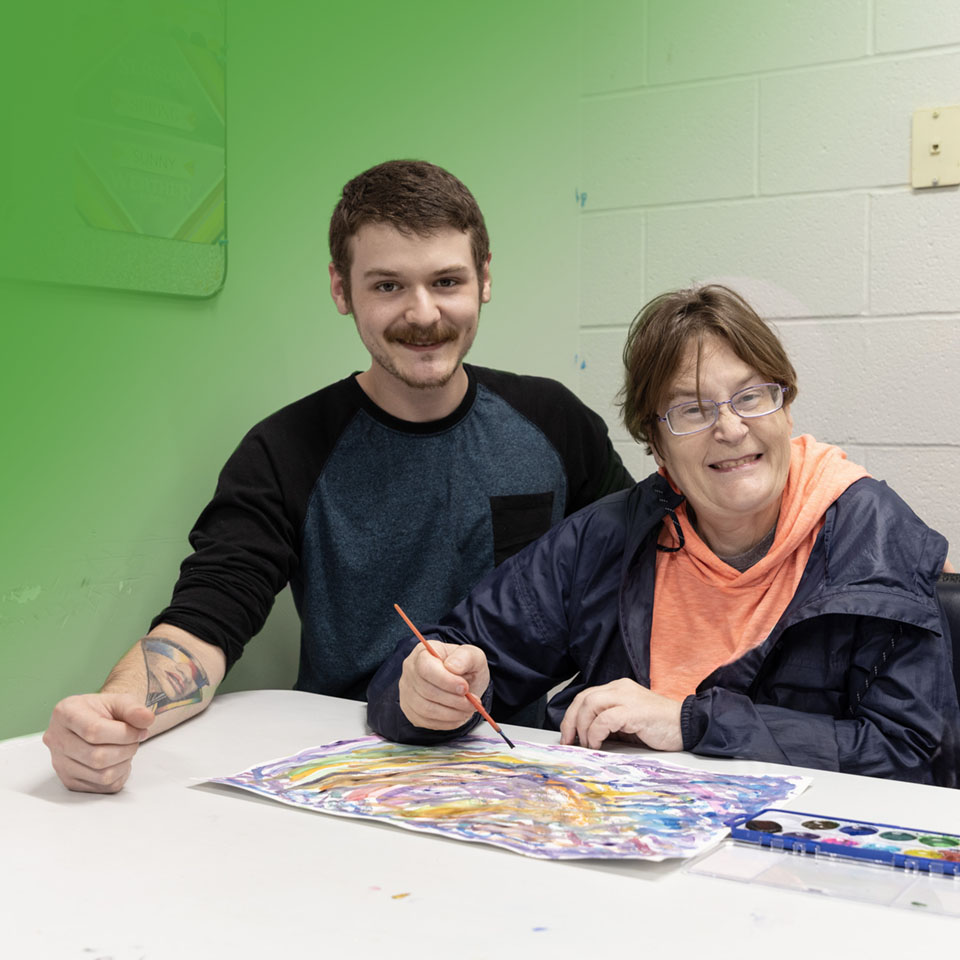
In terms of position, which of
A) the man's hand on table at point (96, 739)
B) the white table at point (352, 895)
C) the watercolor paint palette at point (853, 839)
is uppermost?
the man's hand on table at point (96, 739)

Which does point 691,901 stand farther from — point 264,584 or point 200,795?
point 264,584

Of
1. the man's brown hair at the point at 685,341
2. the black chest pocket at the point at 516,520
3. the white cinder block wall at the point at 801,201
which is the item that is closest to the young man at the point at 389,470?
the black chest pocket at the point at 516,520

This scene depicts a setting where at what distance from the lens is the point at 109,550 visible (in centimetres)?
150

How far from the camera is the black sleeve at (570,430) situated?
5.89ft

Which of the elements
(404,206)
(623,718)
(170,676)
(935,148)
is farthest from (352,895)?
(935,148)

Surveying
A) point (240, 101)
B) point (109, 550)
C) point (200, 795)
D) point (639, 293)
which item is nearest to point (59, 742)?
point (200, 795)

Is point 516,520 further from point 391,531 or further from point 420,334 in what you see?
point 420,334

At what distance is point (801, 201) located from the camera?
2268mm

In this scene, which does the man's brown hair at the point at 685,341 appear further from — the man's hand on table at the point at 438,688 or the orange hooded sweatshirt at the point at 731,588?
the man's hand on table at the point at 438,688

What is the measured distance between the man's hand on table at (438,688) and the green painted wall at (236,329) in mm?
512

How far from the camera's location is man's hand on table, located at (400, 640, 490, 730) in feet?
3.82

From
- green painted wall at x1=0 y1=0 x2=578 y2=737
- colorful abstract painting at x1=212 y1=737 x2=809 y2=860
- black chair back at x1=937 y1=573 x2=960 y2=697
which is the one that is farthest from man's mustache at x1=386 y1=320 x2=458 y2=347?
black chair back at x1=937 y1=573 x2=960 y2=697

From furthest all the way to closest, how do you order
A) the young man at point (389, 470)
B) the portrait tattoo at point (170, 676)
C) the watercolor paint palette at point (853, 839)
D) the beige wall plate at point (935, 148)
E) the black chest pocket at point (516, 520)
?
the beige wall plate at point (935, 148)
the black chest pocket at point (516, 520)
the young man at point (389, 470)
the portrait tattoo at point (170, 676)
the watercolor paint palette at point (853, 839)

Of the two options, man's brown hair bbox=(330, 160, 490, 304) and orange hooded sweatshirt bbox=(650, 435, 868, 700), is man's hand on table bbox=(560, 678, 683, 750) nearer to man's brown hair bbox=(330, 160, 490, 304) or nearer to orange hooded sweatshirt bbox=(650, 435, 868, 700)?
orange hooded sweatshirt bbox=(650, 435, 868, 700)
